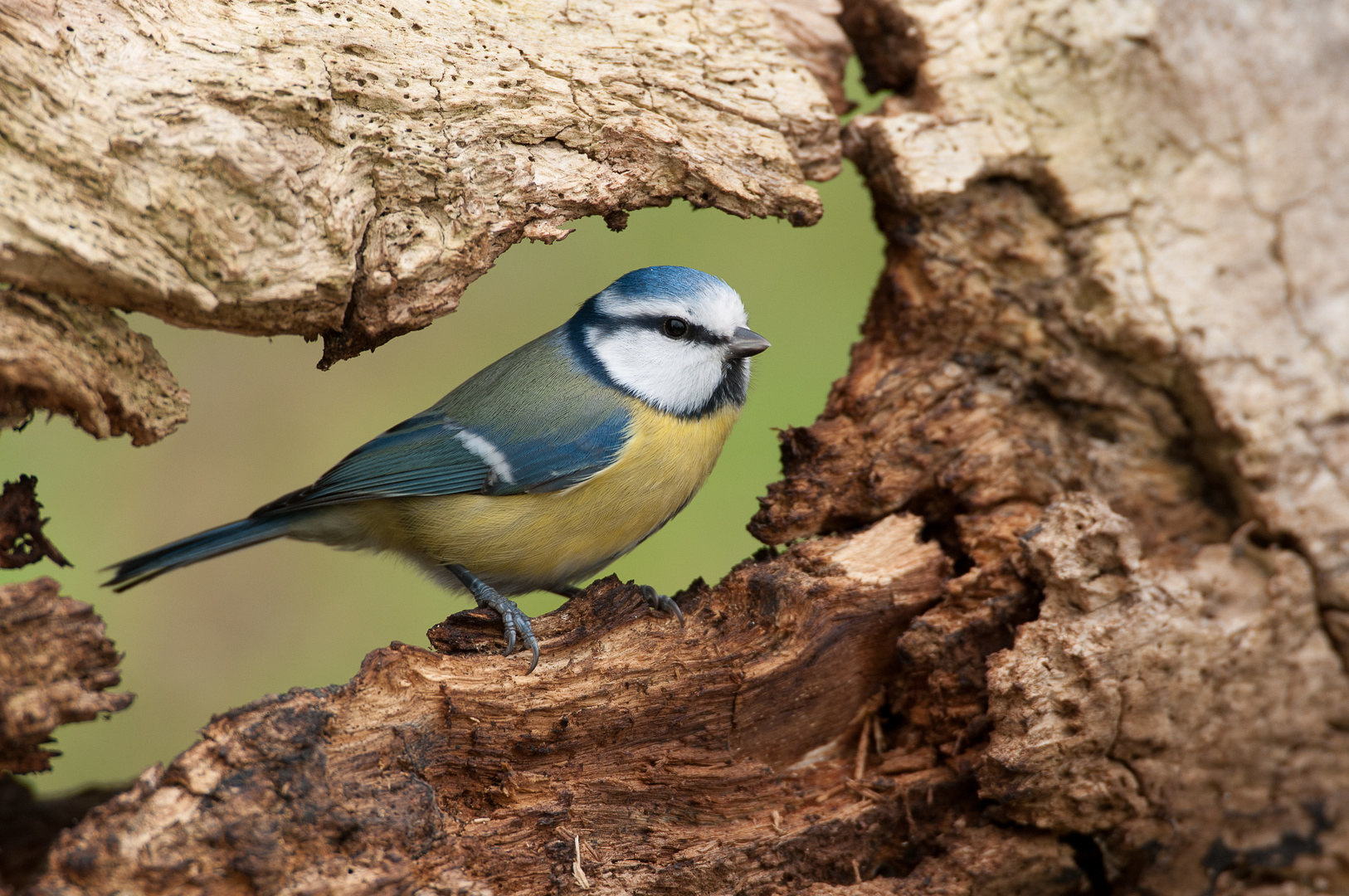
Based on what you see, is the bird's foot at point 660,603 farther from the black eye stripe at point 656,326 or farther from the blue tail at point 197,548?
the blue tail at point 197,548

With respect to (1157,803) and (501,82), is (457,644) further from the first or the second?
(1157,803)

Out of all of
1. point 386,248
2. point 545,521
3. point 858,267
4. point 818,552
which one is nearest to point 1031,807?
point 818,552

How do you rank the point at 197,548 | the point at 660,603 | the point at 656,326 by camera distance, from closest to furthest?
the point at 660,603 → the point at 197,548 → the point at 656,326

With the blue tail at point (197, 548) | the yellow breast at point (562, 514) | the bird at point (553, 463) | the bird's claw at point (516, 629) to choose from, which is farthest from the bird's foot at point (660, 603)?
the blue tail at point (197, 548)

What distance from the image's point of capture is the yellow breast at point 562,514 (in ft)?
8.51

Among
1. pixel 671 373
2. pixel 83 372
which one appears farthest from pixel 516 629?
pixel 83 372

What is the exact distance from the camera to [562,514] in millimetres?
2590

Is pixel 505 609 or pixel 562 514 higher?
pixel 562 514

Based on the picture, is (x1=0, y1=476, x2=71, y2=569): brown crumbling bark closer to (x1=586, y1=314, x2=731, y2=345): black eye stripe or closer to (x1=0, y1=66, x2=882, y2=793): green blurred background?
(x1=586, y1=314, x2=731, y2=345): black eye stripe

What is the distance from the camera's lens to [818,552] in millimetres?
2480

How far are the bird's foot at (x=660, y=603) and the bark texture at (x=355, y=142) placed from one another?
Result: 91 centimetres

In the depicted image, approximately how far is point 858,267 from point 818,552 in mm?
2804

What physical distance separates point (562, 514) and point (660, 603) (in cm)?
36

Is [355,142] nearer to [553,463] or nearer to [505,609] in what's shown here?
[553,463]
